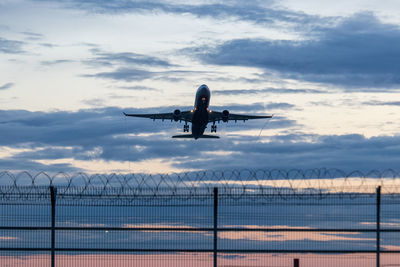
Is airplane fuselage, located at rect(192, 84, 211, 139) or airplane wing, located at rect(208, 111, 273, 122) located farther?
airplane wing, located at rect(208, 111, 273, 122)

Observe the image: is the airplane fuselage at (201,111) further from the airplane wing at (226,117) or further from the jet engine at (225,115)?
the jet engine at (225,115)

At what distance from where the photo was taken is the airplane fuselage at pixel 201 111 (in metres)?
86.8

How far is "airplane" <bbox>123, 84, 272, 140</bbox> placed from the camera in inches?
3452

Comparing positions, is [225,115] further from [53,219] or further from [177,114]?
[53,219]

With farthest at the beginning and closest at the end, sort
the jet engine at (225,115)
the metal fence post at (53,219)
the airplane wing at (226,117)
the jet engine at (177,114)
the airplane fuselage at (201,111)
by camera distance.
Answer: the airplane wing at (226,117)
the jet engine at (225,115)
the jet engine at (177,114)
the airplane fuselage at (201,111)
the metal fence post at (53,219)

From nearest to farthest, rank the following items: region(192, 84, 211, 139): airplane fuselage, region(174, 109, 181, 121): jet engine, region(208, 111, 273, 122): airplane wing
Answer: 1. region(192, 84, 211, 139): airplane fuselage
2. region(174, 109, 181, 121): jet engine
3. region(208, 111, 273, 122): airplane wing


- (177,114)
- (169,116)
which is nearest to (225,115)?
(177,114)

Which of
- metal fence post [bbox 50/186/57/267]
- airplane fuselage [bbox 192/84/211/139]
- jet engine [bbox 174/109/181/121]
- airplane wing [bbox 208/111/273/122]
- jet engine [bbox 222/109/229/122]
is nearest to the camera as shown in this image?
metal fence post [bbox 50/186/57/267]

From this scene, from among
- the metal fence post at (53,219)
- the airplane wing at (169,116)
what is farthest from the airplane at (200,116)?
the metal fence post at (53,219)

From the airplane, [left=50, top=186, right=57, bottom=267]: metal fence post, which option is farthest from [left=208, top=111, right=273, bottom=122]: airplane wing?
[left=50, top=186, right=57, bottom=267]: metal fence post

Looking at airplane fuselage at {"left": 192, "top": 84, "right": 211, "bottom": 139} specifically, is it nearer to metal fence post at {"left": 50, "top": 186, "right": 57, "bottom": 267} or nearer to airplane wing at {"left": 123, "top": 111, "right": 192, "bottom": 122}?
airplane wing at {"left": 123, "top": 111, "right": 192, "bottom": 122}

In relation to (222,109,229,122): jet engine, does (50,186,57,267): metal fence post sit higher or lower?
lower

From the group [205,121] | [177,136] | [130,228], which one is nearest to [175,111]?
[205,121]

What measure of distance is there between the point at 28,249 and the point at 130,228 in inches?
183
